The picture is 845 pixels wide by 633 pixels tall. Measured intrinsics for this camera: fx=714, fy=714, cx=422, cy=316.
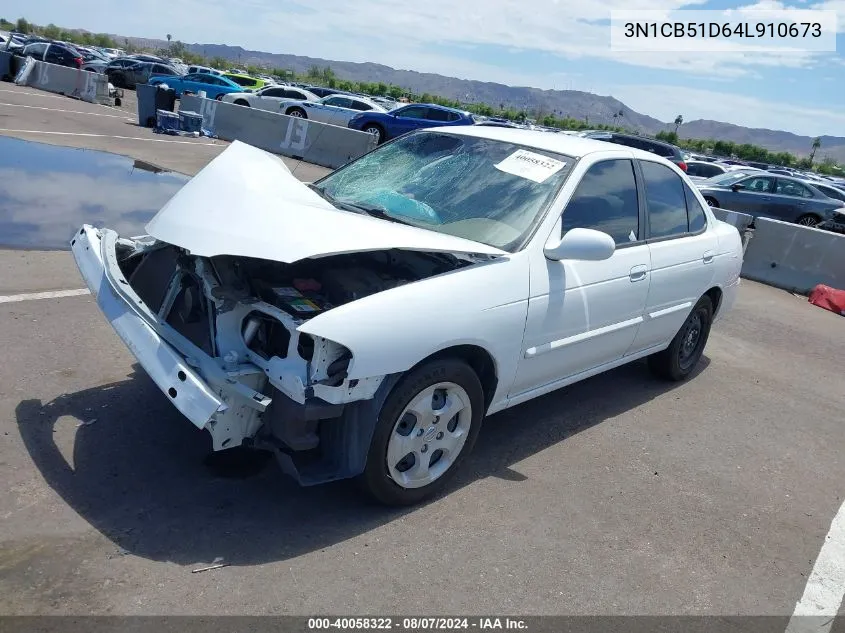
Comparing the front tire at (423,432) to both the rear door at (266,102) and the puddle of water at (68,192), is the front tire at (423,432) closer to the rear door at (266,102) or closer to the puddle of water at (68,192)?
the puddle of water at (68,192)

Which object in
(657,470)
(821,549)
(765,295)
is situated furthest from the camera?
(765,295)

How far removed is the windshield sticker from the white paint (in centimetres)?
360

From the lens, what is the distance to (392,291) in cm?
323

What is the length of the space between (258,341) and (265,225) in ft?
1.79

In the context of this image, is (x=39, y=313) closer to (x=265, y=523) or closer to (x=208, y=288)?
(x=208, y=288)

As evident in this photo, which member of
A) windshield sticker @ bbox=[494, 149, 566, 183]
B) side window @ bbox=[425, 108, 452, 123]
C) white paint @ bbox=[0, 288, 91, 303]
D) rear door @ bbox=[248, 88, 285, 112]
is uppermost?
side window @ bbox=[425, 108, 452, 123]

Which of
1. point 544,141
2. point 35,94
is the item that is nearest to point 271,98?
point 35,94

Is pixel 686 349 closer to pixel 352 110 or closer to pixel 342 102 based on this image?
pixel 352 110

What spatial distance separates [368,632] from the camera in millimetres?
2785

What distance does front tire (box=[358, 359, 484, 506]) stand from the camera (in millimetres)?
3295

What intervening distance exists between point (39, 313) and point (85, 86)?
73.6 feet

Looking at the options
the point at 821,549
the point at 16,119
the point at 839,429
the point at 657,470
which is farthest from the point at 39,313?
the point at 16,119

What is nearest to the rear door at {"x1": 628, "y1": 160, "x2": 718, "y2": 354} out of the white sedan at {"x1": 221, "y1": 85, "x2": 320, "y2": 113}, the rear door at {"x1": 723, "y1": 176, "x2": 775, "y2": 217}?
the rear door at {"x1": 723, "y1": 176, "x2": 775, "y2": 217}

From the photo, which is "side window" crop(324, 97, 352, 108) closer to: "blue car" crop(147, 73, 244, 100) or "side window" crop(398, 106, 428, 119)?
"side window" crop(398, 106, 428, 119)
